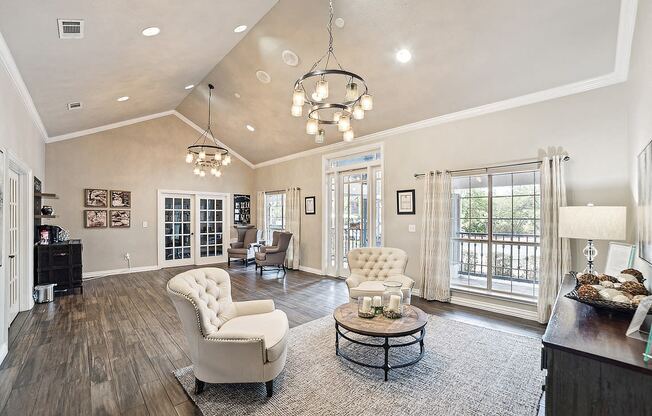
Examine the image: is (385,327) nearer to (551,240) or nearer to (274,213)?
(551,240)

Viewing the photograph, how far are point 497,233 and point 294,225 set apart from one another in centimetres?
466

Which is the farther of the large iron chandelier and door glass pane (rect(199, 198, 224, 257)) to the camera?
door glass pane (rect(199, 198, 224, 257))

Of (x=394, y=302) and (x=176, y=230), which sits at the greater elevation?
(x=176, y=230)

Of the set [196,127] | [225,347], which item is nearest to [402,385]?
[225,347]

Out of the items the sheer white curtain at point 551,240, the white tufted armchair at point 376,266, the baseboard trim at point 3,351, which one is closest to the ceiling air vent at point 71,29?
the baseboard trim at point 3,351

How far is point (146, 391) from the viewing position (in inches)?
97.0

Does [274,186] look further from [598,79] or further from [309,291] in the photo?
[598,79]

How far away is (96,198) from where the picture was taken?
679cm

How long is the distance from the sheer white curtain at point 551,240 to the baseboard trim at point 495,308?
186mm

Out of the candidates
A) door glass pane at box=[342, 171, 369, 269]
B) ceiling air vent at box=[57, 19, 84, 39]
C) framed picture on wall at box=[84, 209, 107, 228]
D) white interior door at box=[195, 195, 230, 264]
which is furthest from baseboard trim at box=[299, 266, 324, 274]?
ceiling air vent at box=[57, 19, 84, 39]

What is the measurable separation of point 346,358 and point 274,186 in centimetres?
627

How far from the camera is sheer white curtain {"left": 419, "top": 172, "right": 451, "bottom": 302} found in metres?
4.70

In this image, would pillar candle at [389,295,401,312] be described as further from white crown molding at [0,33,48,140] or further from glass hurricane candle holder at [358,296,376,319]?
white crown molding at [0,33,48,140]

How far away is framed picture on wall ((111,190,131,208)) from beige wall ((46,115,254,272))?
0.35ft
